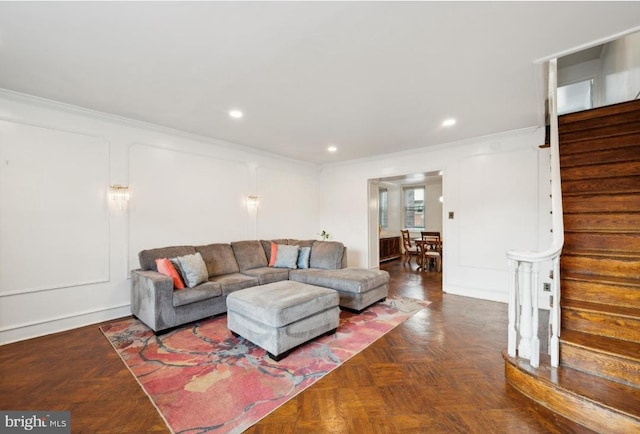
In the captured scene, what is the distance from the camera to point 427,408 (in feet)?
5.90

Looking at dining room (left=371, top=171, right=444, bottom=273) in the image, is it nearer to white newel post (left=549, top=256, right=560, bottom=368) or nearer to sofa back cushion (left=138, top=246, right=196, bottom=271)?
sofa back cushion (left=138, top=246, right=196, bottom=271)

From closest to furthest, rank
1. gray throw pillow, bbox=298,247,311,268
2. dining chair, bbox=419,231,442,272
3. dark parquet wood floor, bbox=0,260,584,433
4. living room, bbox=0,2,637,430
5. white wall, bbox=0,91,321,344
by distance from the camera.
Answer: dark parquet wood floor, bbox=0,260,584,433 < living room, bbox=0,2,637,430 < white wall, bbox=0,91,321,344 < gray throw pillow, bbox=298,247,311,268 < dining chair, bbox=419,231,442,272

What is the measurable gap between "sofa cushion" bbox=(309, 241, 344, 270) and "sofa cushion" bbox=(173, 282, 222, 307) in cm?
172

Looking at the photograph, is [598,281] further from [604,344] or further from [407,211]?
[407,211]

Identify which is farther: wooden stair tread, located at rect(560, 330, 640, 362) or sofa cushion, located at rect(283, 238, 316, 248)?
sofa cushion, located at rect(283, 238, 316, 248)

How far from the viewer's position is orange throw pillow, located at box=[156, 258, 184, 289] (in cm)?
312

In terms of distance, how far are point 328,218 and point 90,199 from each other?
427cm

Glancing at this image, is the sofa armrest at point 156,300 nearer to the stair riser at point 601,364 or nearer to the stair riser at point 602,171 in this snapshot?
the stair riser at point 601,364

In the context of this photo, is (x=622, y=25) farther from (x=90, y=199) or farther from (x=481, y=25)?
(x=90, y=199)

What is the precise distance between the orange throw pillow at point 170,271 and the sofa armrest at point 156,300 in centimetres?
8

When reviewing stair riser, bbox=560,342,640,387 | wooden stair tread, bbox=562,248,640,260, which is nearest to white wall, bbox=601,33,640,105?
wooden stair tread, bbox=562,248,640,260

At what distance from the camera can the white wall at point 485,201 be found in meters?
3.96

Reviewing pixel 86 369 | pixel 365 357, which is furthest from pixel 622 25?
pixel 86 369

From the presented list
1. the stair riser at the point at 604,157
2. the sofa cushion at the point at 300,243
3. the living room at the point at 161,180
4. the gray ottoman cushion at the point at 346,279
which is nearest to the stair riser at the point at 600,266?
the stair riser at the point at 604,157
